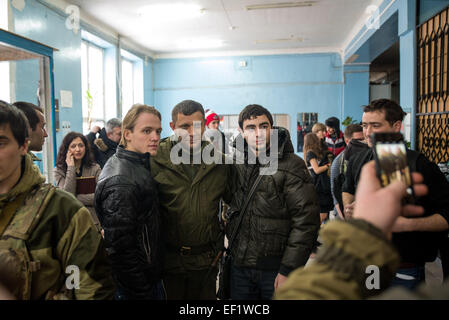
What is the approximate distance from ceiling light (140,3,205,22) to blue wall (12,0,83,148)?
56.0 inches

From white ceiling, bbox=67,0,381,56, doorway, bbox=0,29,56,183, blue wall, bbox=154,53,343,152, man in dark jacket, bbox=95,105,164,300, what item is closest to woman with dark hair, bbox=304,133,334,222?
man in dark jacket, bbox=95,105,164,300

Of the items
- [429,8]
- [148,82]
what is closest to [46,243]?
[429,8]

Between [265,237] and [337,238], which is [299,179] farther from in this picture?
[337,238]

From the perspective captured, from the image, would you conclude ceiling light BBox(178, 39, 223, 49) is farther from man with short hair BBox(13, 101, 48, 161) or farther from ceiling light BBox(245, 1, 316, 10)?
man with short hair BBox(13, 101, 48, 161)

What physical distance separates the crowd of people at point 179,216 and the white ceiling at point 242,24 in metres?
4.81

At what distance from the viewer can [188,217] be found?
5.97 ft

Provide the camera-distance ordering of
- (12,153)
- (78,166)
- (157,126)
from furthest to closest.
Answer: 1. (78,166)
2. (157,126)
3. (12,153)

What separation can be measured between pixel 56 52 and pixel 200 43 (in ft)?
14.2

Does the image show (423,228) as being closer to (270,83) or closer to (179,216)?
(179,216)

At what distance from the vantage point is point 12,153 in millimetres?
1129

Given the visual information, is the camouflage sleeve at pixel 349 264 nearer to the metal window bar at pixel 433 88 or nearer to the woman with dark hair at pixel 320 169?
the woman with dark hair at pixel 320 169

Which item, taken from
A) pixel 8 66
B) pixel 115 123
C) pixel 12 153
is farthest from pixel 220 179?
pixel 8 66

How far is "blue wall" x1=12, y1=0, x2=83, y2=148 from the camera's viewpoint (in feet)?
14.7

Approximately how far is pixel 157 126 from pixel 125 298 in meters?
0.90
